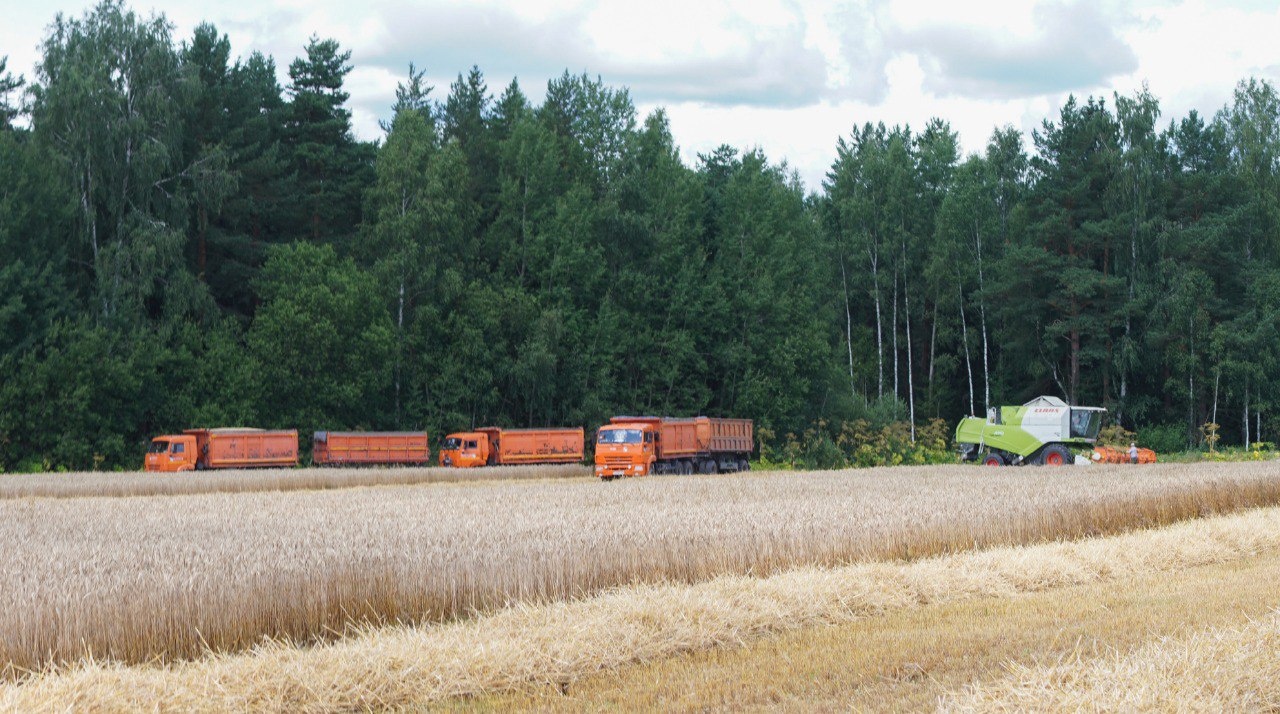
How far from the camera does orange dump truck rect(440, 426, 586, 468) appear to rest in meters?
49.2

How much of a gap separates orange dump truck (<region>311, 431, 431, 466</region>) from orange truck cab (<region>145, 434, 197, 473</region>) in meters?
5.53

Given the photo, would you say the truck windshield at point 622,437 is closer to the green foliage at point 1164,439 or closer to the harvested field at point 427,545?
the harvested field at point 427,545

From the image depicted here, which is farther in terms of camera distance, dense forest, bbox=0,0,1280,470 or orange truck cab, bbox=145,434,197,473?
dense forest, bbox=0,0,1280,470

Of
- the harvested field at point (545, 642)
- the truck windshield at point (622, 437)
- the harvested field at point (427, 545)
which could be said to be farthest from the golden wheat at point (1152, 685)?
the truck windshield at point (622, 437)

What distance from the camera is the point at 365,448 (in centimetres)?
4944

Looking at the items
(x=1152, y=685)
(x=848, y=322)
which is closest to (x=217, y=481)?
(x=1152, y=685)

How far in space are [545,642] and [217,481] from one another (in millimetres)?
26190

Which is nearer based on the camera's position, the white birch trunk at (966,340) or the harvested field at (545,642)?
the harvested field at (545,642)

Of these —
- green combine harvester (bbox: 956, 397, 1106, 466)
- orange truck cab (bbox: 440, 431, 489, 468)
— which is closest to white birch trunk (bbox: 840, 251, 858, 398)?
green combine harvester (bbox: 956, 397, 1106, 466)

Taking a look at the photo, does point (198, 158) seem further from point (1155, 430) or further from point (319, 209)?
point (1155, 430)

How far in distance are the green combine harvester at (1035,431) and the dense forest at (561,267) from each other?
848 centimetres

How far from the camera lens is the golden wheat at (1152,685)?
24.3 ft

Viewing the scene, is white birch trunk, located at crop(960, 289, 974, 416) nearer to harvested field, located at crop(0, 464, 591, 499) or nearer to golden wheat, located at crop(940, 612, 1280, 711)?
harvested field, located at crop(0, 464, 591, 499)

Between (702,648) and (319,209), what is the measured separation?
52551 mm
